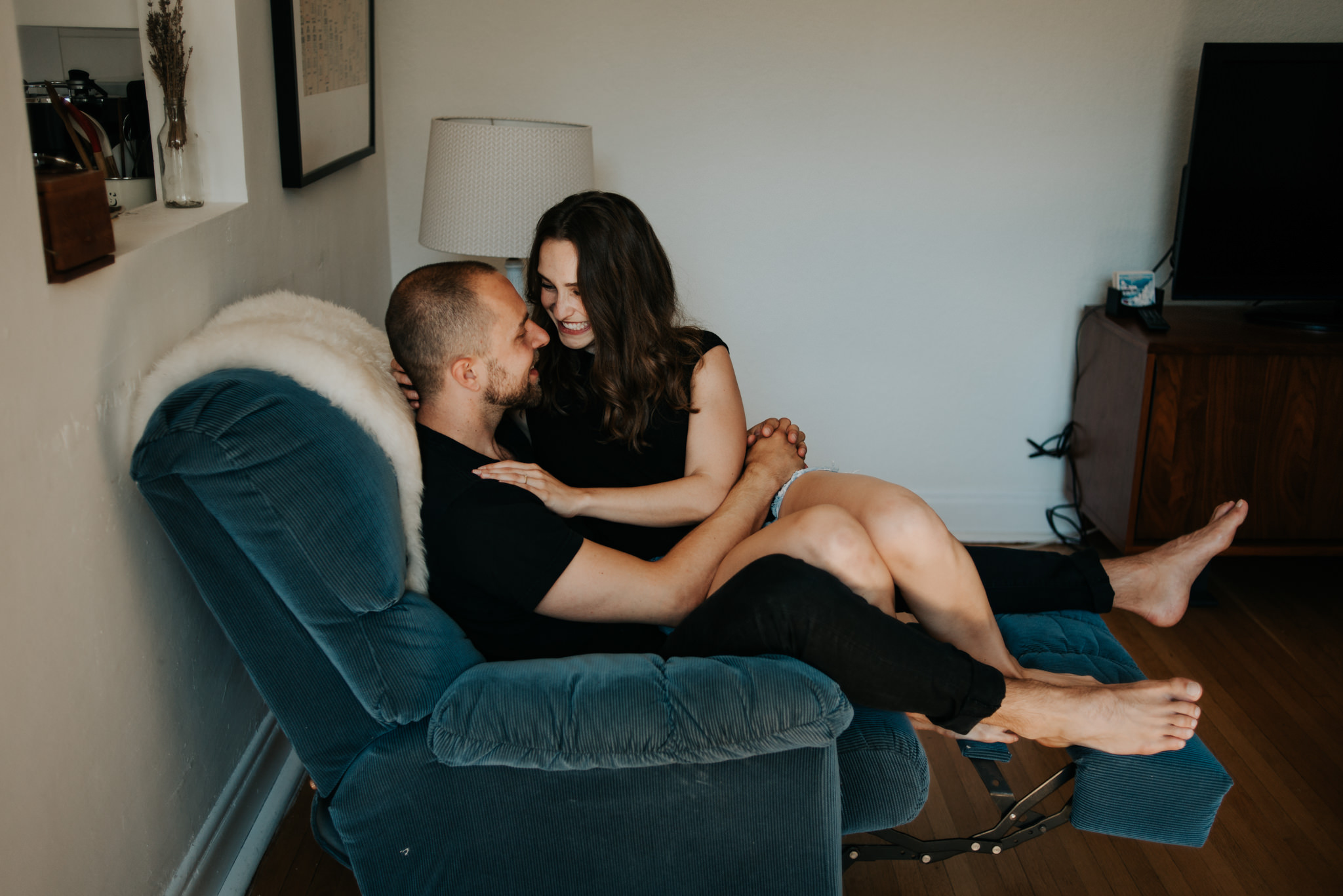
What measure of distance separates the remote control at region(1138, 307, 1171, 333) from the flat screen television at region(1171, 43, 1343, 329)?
0.07 metres

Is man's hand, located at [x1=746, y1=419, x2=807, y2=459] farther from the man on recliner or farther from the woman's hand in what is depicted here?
the woman's hand

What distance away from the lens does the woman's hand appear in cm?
144

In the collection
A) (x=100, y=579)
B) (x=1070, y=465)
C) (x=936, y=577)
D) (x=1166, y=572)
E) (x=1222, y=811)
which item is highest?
(x=100, y=579)

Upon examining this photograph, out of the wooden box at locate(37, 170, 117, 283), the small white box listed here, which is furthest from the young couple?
the small white box

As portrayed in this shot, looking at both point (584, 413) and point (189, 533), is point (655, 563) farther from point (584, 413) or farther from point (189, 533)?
point (189, 533)

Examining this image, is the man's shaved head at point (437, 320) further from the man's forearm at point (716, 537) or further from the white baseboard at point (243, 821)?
the white baseboard at point (243, 821)

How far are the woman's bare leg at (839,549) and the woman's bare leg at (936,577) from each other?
3 centimetres

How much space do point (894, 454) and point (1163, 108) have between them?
48.0 inches

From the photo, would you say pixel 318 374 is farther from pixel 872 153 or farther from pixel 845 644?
pixel 872 153

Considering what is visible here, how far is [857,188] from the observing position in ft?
9.16

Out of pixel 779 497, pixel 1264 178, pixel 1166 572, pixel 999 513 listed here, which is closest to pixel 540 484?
pixel 779 497

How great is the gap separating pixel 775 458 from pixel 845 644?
657 millimetres

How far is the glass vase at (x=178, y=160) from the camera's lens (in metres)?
1.49

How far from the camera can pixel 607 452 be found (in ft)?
5.98
